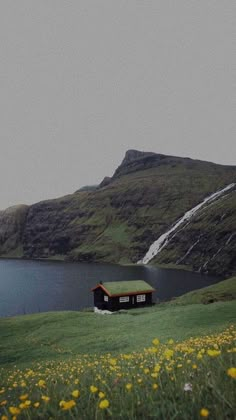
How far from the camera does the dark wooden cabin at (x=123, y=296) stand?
76750 millimetres

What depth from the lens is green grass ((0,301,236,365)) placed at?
28828 mm

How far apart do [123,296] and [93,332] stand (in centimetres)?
3870

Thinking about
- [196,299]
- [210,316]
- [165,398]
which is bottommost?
[196,299]

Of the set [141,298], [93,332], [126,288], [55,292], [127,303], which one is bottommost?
[55,292]

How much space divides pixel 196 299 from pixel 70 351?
40.3m

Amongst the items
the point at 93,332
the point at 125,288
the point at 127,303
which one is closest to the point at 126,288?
the point at 125,288

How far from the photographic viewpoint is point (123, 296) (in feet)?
254

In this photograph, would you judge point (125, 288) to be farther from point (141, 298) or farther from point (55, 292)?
point (55, 292)

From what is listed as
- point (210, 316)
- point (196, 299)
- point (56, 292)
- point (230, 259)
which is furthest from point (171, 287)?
point (210, 316)

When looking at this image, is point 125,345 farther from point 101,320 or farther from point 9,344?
point 101,320

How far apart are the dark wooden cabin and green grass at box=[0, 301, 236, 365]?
26.6 m

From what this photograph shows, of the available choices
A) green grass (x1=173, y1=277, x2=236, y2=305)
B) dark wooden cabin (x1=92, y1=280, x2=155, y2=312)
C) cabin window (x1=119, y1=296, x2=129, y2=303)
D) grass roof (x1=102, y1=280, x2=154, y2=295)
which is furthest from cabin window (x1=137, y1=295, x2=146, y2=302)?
green grass (x1=173, y1=277, x2=236, y2=305)

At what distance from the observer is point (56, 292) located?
12294cm

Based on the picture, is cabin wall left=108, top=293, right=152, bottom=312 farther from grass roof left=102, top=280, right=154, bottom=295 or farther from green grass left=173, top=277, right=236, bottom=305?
green grass left=173, top=277, right=236, bottom=305
